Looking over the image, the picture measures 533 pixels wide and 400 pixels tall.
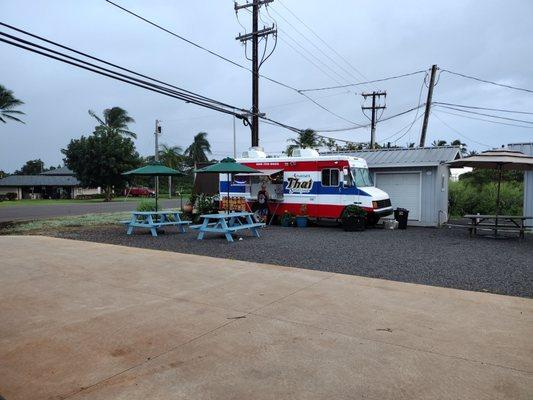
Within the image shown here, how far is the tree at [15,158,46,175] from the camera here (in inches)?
3962

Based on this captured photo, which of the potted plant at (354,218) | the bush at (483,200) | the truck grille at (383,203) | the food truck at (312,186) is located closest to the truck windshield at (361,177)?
the food truck at (312,186)

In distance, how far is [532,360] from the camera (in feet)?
14.0

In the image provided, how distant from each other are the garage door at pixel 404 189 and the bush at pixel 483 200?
554cm

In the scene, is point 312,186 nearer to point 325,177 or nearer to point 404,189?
point 325,177

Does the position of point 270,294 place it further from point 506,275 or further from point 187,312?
point 506,275

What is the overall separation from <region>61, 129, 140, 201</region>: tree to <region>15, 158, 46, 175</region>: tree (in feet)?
202

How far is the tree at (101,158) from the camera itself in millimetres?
44375

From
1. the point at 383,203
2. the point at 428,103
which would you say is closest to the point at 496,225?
the point at 383,203

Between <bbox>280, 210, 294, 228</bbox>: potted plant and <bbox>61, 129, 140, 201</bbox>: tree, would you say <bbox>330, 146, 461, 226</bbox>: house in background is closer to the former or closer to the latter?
<bbox>280, 210, 294, 228</bbox>: potted plant

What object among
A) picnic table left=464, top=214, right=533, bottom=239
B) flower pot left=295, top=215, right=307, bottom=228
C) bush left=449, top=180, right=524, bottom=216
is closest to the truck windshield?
flower pot left=295, top=215, right=307, bottom=228

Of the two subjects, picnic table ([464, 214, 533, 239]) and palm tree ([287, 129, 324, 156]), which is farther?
palm tree ([287, 129, 324, 156])

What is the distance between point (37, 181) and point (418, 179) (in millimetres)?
60977

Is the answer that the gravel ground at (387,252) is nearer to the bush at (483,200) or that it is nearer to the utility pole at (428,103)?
the bush at (483,200)

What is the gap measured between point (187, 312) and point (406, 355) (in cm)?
276
